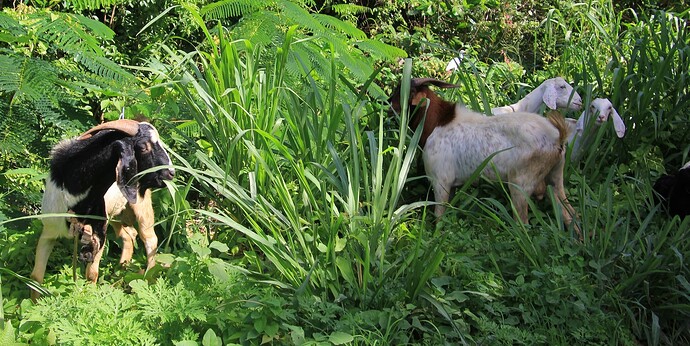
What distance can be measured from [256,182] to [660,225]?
2562 millimetres

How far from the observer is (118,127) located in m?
3.82

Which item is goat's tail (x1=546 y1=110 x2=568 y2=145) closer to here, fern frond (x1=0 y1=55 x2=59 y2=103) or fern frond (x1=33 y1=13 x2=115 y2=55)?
fern frond (x1=33 y1=13 x2=115 y2=55)

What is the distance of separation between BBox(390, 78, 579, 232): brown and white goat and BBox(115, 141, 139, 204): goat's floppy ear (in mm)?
1807

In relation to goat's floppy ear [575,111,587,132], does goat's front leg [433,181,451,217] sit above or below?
below

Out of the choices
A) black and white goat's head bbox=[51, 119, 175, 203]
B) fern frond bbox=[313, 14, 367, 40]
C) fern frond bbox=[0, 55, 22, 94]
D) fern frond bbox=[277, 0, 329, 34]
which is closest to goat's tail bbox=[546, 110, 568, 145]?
fern frond bbox=[313, 14, 367, 40]

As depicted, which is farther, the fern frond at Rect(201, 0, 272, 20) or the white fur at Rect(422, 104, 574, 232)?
the fern frond at Rect(201, 0, 272, 20)

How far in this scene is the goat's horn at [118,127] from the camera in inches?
151

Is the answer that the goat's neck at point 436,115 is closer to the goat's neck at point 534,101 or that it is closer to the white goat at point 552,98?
the white goat at point 552,98

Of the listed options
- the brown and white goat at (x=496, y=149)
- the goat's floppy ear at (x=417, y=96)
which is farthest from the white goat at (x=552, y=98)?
the goat's floppy ear at (x=417, y=96)

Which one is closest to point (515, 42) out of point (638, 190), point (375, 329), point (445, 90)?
point (445, 90)

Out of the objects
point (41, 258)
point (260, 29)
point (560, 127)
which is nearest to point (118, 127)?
point (41, 258)

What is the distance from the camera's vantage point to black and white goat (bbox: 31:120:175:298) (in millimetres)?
3828

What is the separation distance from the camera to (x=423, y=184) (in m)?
5.33

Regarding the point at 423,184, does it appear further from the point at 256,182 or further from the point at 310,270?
the point at 310,270
